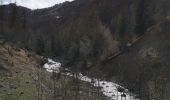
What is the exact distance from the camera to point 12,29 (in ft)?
357

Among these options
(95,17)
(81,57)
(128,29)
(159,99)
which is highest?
(95,17)

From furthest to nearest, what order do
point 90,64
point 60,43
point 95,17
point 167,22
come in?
point 95,17, point 60,43, point 90,64, point 167,22

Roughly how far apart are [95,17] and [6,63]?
352ft

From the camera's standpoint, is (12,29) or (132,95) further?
(12,29)

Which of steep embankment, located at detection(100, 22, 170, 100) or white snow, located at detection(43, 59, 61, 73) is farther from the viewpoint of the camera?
white snow, located at detection(43, 59, 61, 73)

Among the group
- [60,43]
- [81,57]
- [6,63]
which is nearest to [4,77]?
[6,63]

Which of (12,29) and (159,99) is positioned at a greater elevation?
(12,29)

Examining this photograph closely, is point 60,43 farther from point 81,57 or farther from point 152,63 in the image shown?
point 152,63

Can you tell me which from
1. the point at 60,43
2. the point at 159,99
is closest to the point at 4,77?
the point at 159,99

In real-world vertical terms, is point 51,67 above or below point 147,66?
above

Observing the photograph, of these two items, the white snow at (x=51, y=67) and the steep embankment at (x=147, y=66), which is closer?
the steep embankment at (x=147, y=66)

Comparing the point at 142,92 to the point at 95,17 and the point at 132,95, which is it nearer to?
the point at 132,95

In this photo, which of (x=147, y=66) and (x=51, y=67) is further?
(x=51, y=67)

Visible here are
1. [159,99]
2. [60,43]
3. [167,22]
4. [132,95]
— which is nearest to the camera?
[159,99]
